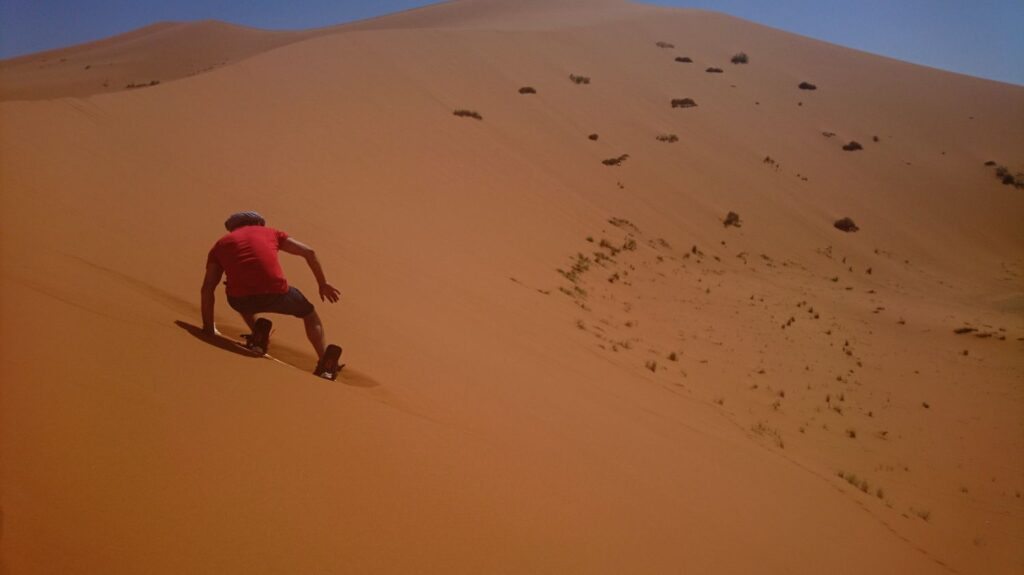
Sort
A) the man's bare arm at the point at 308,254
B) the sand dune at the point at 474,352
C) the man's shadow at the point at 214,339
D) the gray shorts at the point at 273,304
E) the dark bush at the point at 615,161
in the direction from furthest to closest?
the dark bush at the point at 615,161 < the man's bare arm at the point at 308,254 < the gray shorts at the point at 273,304 < the man's shadow at the point at 214,339 < the sand dune at the point at 474,352

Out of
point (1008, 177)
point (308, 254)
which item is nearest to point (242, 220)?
point (308, 254)

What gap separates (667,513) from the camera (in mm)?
3469

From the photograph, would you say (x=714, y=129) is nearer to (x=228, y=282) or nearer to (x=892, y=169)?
(x=892, y=169)

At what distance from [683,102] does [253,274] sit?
981 inches

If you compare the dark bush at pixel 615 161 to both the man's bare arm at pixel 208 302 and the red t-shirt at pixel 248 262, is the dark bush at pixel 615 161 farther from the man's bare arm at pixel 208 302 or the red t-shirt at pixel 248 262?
the man's bare arm at pixel 208 302

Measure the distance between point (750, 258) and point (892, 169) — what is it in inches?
550

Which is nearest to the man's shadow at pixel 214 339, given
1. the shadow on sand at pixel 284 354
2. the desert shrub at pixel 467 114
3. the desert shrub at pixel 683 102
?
the shadow on sand at pixel 284 354

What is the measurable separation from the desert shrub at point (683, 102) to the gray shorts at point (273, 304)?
24.1 meters

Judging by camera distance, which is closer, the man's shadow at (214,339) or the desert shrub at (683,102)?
the man's shadow at (214,339)

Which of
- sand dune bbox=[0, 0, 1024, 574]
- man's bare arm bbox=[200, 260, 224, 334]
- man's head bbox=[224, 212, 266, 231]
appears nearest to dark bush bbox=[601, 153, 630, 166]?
sand dune bbox=[0, 0, 1024, 574]

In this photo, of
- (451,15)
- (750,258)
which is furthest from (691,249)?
(451,15)

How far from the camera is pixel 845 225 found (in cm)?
2055

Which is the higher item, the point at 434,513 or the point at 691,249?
the point at 691,249

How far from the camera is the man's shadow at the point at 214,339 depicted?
354 centimetres
